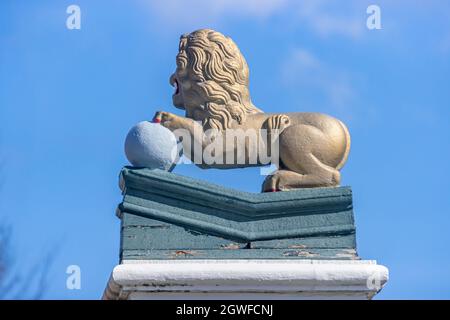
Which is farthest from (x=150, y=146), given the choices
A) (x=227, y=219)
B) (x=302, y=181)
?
(x=302, y=181)

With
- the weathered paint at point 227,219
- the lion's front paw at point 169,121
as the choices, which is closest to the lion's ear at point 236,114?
the lion's front paw at point 169,121

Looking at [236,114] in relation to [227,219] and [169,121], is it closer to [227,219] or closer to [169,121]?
[169,121]

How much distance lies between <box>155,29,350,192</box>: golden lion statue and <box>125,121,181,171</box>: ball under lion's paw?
36 cm

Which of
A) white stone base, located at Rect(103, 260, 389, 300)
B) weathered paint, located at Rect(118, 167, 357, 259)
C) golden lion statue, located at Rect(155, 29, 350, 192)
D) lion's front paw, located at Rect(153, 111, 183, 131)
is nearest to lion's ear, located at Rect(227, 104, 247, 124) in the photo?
golden lion statue, located at Rect(155, 29, 350, 192)

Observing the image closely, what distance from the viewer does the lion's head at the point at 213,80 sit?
11.9m

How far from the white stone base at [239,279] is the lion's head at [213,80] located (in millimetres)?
1464

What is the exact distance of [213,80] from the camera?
12.0m

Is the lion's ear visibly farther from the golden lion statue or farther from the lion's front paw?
the lion's front paw

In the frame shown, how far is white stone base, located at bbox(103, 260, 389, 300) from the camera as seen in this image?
11.0 metres
